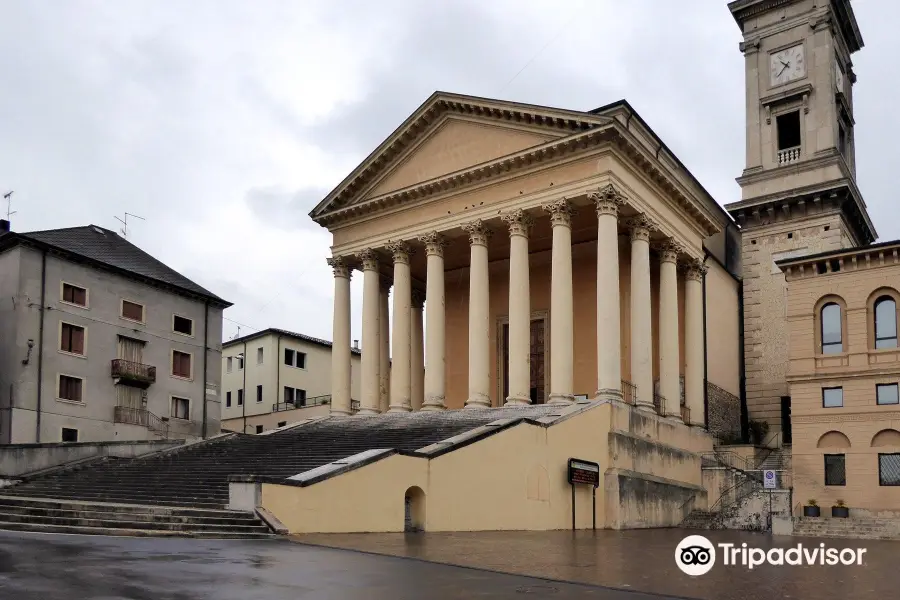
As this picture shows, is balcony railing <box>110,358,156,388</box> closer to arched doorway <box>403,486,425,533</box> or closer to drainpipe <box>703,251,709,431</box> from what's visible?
arched doorway <box>403,486,425,533</box>

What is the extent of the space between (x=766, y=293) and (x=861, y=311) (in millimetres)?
9962

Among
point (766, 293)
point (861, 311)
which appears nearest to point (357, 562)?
point (861, 311)

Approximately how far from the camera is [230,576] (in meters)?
11.3

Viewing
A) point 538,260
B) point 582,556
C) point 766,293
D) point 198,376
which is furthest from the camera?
point 198,376

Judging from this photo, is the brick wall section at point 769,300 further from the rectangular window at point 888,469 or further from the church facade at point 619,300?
the rectangular window at point 888,469

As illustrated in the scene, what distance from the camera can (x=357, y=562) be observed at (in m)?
13.6

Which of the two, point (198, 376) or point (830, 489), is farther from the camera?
point (198, 376)

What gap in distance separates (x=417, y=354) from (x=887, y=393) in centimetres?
1915

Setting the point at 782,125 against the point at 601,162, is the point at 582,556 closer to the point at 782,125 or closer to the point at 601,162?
the point at 601,162

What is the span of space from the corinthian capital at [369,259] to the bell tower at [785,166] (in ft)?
56.0

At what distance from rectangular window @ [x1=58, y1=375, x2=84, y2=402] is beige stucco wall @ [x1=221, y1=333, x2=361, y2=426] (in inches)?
775

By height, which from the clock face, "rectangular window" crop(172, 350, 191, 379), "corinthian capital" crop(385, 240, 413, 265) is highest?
the clock face

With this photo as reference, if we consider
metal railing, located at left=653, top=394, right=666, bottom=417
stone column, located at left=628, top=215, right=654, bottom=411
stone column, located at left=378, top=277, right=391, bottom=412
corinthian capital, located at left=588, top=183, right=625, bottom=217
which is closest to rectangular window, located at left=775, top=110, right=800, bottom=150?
stone column, located at left=628, top=215, right=654, bottom=411

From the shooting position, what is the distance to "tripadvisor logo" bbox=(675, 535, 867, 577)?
15.6m
